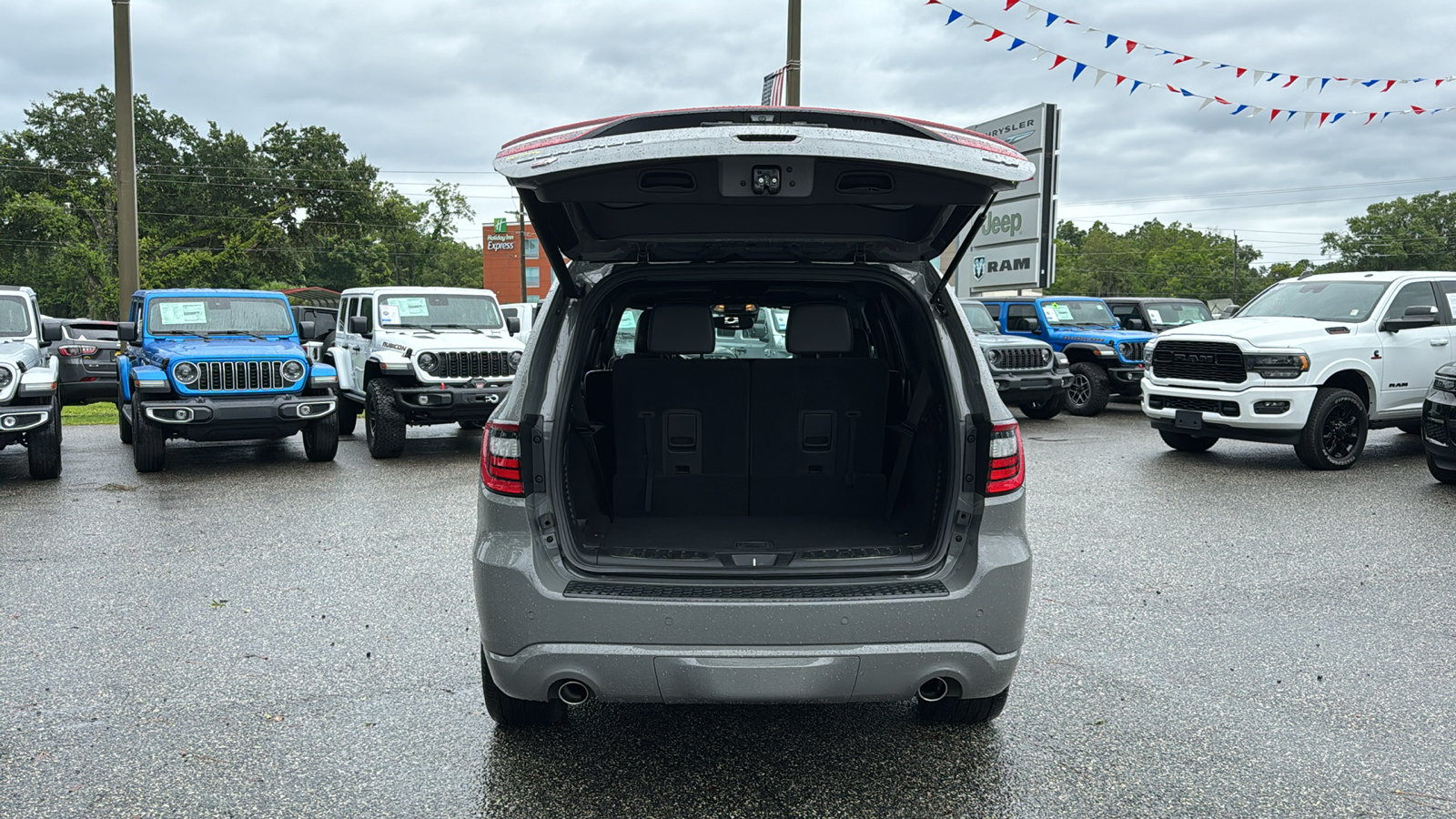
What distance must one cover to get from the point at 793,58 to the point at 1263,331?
8368 mm

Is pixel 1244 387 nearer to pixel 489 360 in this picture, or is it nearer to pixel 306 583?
pixel 489 360

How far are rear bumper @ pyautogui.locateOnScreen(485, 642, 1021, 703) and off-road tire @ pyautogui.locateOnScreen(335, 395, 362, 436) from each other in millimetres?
11556

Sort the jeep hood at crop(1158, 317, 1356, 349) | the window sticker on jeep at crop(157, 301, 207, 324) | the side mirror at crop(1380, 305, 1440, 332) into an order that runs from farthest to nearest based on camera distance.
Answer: the window sticker on jeep at crop(157, 301, 207, 324)
the side mirror at crop(1380, 305, 1440, 332)
the jeep hood at crop(1158, 317, 1356, 349)

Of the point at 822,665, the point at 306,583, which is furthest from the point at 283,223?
the point at 822,665

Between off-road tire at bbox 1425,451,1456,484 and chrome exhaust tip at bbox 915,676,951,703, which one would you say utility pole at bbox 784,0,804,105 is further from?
chrome exhaust tip at bbox 915,676,951,703

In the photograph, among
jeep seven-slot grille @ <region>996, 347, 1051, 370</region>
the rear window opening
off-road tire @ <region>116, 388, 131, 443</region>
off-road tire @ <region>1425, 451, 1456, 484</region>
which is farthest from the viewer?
jeep seven-slot grille @ <region>996, 347, 1051, 370</region>

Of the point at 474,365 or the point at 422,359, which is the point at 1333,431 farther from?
the point at 422,359

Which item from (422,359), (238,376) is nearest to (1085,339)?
(422,359)

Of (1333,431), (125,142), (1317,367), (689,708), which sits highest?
(125,142)

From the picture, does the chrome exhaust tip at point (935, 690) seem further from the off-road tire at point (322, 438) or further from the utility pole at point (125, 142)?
the utility pole at point (125, 142)

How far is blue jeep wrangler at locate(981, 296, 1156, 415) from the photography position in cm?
1612

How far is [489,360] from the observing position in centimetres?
1170

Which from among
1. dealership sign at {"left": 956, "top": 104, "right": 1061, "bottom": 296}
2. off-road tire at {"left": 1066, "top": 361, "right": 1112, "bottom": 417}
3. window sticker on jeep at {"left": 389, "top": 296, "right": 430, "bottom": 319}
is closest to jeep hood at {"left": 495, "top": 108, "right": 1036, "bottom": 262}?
window sticker on jeep at {"left": 389, "top": 296, "right": 430, "bottom": 319}

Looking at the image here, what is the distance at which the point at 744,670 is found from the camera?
122 inches
